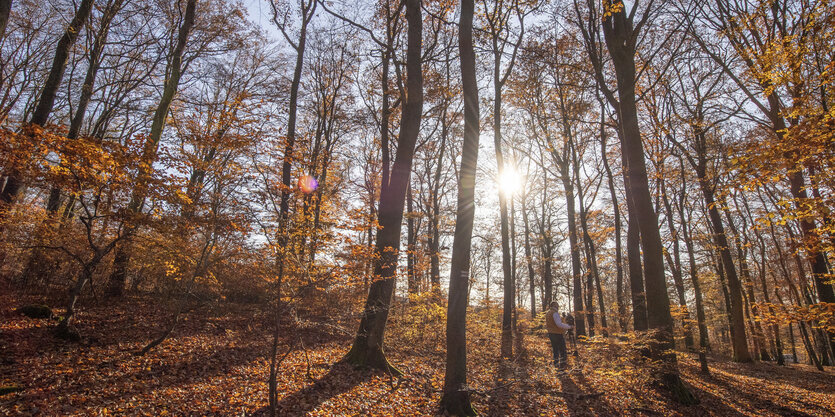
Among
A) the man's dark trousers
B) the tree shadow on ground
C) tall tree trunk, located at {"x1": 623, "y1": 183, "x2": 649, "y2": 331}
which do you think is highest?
tall tree trunk, located at {"x1": 623, "y1": 183, "x2": 649, "y2": 331}

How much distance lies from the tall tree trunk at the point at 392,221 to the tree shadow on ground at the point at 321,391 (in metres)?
0.39

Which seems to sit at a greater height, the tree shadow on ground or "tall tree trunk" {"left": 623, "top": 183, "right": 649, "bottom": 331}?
"tall tree trunk" {"left": 623, "top": 183, "right": 649, "bottom": 331}

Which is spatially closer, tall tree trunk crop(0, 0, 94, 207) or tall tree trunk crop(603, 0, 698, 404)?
tall tree trunk crop(603, 0, 698, 404)

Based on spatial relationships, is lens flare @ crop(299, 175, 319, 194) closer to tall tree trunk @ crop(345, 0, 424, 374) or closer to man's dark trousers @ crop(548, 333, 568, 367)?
tall tree trunk @ crop(345, 0, 424, 374)

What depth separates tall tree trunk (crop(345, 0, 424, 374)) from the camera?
6.77m

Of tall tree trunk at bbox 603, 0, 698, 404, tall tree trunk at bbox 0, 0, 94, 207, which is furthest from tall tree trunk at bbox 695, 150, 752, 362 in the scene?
tall tree trunk at bbox 0, 0, 94, 207

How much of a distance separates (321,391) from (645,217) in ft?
23.4

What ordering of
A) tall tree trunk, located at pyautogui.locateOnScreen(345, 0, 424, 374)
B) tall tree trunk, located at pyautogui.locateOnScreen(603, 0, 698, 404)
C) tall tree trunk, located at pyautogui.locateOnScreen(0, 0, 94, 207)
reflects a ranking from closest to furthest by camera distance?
tall tree trunk, located at pyautogui.locateOnScreen(603, 0, 698, 404)
tall tree trunk, located at pyautogui.locateOnScreen(345, 0, 424, 374)
tall tree trunk, located at pyautogui.locateOnScreen(0, 0, 94, 207)

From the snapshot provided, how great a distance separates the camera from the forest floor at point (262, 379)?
436 cm

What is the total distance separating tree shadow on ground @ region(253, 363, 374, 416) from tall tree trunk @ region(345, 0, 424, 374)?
0.39m

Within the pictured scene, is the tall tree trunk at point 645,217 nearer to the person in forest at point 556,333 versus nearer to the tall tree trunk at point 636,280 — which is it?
the tall tree trunk at point 636,280

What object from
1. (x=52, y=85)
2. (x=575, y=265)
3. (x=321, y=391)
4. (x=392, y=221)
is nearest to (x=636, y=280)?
(x=575, y=265)

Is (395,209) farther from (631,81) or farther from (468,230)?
(631,81)

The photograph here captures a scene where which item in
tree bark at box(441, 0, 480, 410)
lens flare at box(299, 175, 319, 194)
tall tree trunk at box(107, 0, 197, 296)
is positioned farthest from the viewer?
lens flare at box(299, 175, 319, 194)
